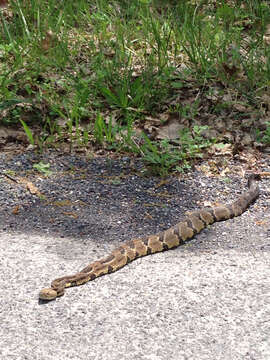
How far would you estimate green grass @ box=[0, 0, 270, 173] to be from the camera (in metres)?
6.61

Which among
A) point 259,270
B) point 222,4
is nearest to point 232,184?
point 259,270

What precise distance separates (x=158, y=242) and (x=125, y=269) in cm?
45

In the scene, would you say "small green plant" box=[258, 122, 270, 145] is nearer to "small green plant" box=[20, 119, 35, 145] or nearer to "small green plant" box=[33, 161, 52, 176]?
"small green plant" box=[33, 161, 52, 176]

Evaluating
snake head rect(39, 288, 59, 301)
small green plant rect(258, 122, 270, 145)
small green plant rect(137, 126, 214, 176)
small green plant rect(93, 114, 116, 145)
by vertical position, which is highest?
snake head rect(39, 288, 59, 301)

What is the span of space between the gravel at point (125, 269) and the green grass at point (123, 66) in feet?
1.65

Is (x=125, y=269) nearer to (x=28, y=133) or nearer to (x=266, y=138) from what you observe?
(x=28, y=133)

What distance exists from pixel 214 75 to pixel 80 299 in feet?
12.5

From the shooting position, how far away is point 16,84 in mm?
7035

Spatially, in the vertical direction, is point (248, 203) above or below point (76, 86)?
below

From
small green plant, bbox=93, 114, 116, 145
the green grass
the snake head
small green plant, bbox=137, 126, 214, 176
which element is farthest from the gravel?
the green grass

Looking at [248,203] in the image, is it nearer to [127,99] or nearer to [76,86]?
[127,99]

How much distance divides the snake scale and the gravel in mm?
63

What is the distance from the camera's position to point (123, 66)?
720 cm

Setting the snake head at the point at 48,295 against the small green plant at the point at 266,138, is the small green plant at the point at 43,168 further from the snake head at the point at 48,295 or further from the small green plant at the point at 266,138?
the small green plant at the point at 266,138
